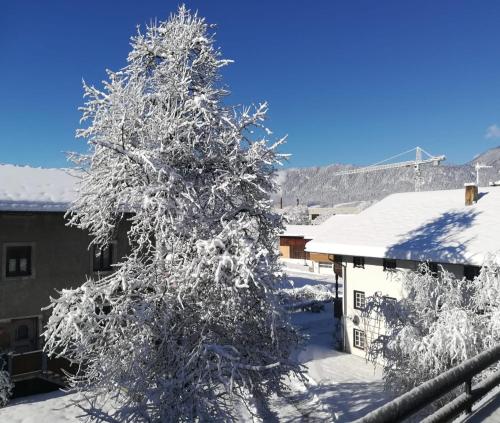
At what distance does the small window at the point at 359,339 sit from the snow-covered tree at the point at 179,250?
38.8ft

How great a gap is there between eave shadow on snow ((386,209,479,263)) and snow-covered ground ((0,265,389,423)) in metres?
5.45

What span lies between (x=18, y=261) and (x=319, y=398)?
504 inches

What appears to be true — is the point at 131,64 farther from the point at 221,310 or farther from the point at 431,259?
the point at 431,259

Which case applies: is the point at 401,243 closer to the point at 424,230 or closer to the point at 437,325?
the point at 424,230

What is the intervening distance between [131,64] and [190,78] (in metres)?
1.56

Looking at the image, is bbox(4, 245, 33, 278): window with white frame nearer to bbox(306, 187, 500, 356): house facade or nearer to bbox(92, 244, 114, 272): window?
bbox(92, 244, 114, 272): window

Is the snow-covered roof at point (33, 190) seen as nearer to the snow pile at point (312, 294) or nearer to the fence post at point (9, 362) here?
the fence post at point (9, 362)

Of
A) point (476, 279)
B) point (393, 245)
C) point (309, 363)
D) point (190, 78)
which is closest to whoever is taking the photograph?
point (190, 78)

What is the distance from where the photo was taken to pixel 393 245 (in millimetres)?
17703

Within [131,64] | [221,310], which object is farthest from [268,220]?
[131,64]

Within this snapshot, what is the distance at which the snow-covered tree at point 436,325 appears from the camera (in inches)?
439

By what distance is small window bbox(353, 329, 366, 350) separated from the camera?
66.5ft

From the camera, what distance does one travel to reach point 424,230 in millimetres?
18109

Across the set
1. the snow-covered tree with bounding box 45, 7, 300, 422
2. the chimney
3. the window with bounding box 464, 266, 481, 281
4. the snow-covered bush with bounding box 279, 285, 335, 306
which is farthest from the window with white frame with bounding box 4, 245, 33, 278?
the snow-covered bush with bounding box 279, 285, 335, 306
